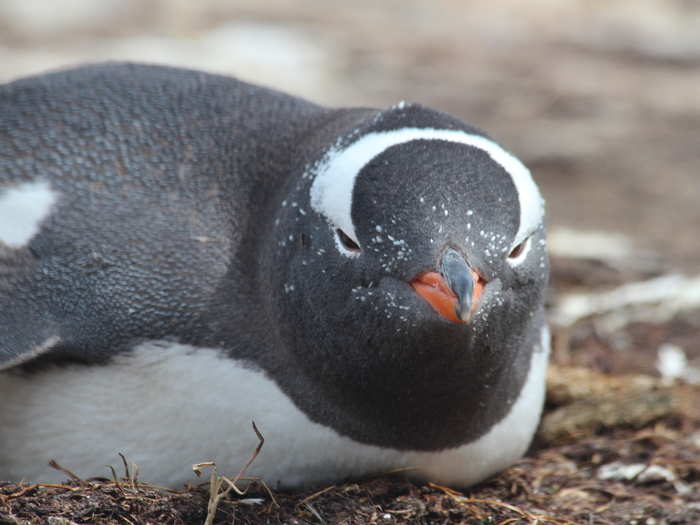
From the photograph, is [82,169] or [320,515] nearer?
[320,515]

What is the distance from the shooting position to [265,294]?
3.85 m

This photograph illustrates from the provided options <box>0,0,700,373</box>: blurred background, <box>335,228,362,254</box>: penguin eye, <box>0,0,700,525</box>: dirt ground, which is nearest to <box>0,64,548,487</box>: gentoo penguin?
<box>335,228,362,254</box>: penguin eye

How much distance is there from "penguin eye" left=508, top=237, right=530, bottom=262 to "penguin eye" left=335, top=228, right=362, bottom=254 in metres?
0.46

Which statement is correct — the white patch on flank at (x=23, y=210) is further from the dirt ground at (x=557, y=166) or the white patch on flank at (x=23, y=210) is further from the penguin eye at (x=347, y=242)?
the penguin eye at (x=347, y=242)

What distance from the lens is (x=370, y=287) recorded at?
3.40 m

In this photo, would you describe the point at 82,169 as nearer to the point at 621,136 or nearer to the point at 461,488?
the point at 461,488

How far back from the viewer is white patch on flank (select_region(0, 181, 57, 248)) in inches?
156

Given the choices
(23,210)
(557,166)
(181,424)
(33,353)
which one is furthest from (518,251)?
(557,166)

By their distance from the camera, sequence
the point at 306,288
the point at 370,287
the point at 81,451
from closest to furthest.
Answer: the point at 370,287 < the point at 306,288 < the point at 81,451

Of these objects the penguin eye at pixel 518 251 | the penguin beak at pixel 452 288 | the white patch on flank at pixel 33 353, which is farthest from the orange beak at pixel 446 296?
the white patch on flank at pixel 33 353

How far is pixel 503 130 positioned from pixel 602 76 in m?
1.78

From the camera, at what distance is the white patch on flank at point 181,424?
148 inches

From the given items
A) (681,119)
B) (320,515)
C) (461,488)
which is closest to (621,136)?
(681,119)

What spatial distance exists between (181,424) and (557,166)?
5735 millimetres
